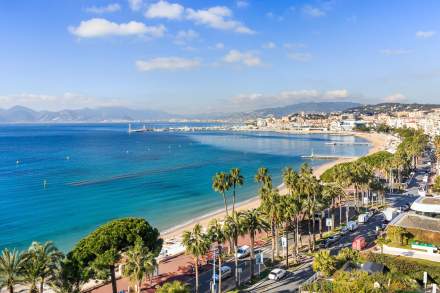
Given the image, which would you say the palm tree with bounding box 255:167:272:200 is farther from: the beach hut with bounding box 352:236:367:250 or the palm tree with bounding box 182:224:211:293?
the palm tree with bounding box 182:224:211:293

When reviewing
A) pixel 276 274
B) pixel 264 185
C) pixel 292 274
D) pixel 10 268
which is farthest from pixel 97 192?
pixel 10 268

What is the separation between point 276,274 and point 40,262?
782 inches

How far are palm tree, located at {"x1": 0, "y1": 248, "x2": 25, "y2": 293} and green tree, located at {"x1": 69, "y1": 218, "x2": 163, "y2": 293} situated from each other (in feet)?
17.1

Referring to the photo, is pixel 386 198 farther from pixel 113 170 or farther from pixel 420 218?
pixel 113 170

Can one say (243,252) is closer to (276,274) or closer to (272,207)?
(272,207)

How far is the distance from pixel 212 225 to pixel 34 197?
57049 mm

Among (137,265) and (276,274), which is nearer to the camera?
(137,265)

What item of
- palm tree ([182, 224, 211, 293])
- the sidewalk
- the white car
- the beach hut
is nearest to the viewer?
palm tree ([182, 224, 211, 293])

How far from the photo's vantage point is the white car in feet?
109

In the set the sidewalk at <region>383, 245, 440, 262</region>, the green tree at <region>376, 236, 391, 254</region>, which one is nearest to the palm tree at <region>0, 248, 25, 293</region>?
the sidewalk at <region>383, 245, 440, 262</region>

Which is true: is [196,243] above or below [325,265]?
above

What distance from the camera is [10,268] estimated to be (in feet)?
78.3

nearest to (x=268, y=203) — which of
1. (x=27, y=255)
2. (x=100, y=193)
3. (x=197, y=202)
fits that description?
(x=27, y=255)

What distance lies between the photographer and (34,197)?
2933 inches
